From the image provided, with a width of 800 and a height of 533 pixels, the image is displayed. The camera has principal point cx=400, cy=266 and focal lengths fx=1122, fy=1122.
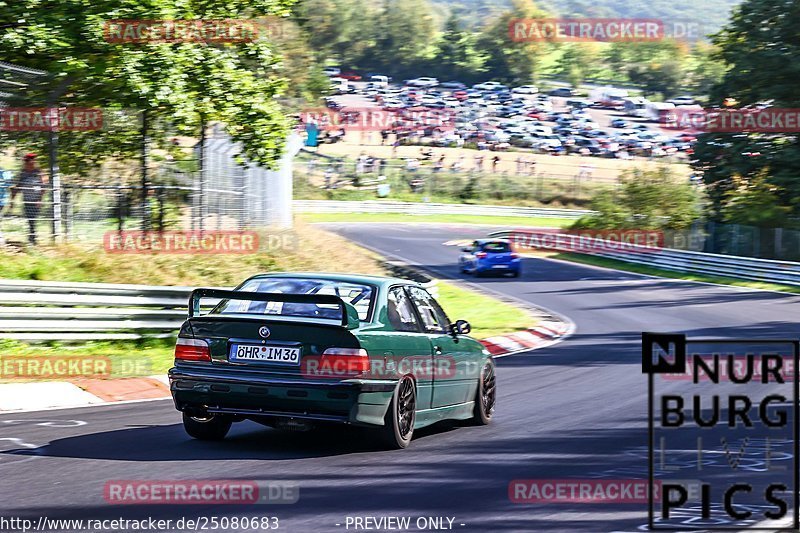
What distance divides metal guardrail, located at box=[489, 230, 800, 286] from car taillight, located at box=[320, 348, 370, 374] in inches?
1152

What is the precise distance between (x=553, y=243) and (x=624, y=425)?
39.8 meters

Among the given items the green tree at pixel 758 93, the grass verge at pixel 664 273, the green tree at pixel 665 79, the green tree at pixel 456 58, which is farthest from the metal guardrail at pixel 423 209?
the green tree at pixel 665 79

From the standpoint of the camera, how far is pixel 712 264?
39.4 meters

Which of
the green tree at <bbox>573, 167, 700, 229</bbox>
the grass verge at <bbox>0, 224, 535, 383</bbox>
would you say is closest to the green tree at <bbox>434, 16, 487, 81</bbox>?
the green tree at <bbox>573, 167, 700, 229</bbox>

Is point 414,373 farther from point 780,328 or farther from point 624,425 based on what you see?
point 780,328

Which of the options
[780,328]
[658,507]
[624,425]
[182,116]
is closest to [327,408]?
[658,507]

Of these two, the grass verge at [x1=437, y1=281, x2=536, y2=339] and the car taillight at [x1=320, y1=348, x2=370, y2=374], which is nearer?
the car taillight at [x1=320, y1=348, x2=370, y2=374]

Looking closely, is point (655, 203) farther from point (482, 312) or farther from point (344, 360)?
point (344, 360)

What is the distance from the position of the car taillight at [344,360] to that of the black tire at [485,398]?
2586 millimetres

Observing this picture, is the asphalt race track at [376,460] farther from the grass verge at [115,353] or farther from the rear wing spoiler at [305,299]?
the grass verge at [115,353]

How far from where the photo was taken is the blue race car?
3675 cm

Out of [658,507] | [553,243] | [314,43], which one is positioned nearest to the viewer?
[658,507]

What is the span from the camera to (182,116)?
19.8 meters

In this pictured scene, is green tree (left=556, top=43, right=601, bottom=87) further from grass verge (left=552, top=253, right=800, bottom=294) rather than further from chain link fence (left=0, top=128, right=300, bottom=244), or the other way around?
chain link fence (left=0, top=128, right=300, bottom=244)
